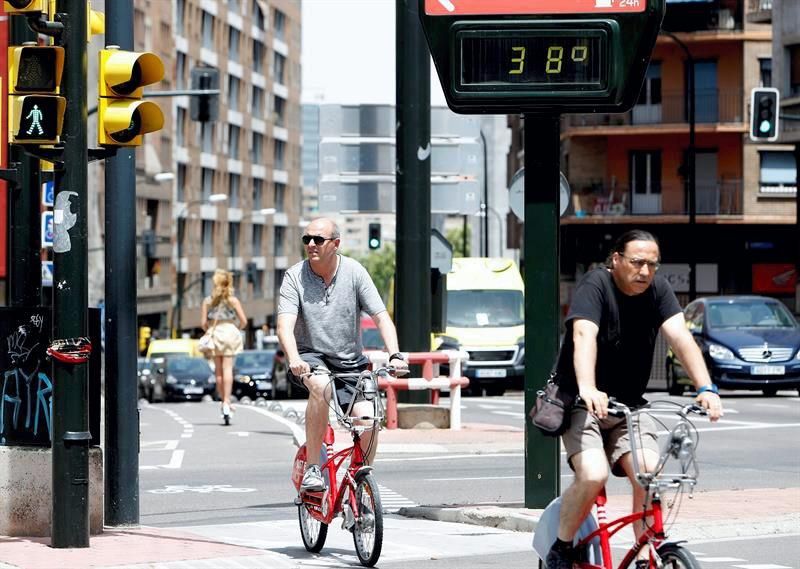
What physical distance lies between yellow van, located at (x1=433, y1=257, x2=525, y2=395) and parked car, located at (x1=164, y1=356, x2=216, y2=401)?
17211mm

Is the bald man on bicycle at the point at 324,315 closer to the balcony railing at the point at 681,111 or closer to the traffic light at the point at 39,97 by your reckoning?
the traffic light at the point at 39,97

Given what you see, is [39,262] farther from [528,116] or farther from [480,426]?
[480,426]

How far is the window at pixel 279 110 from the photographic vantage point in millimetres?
120750

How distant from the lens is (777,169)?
62.8m

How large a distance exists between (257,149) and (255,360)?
64.7m

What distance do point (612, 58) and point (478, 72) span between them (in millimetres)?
845

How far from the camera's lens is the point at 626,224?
64125mm

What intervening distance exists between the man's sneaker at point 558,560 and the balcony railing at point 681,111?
55.7m

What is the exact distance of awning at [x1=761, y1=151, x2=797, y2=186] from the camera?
62.8m

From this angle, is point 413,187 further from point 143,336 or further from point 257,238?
point 257,238

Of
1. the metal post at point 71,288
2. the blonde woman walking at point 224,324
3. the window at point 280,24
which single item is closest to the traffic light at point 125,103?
the metal post at point 71,288

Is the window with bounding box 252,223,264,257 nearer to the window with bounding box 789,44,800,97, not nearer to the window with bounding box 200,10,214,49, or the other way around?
the window with bounding box 200,10,214,49

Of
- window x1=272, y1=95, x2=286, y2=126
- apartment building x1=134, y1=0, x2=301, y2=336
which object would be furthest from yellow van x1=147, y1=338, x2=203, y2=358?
window x1=272, y1=95, x2=286, y2=126

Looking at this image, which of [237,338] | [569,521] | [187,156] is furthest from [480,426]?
[187,156]
